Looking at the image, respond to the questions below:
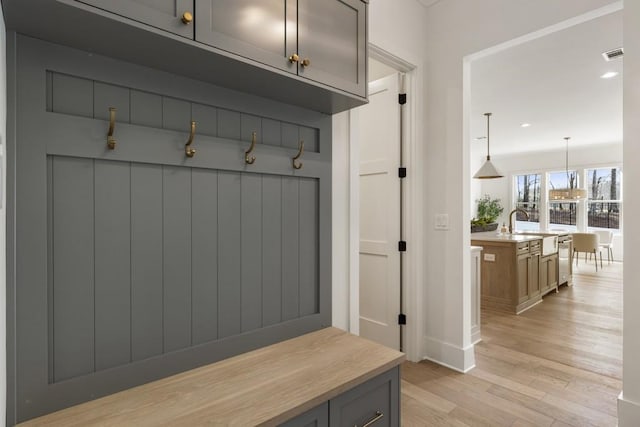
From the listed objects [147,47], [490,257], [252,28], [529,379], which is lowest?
[529,379]

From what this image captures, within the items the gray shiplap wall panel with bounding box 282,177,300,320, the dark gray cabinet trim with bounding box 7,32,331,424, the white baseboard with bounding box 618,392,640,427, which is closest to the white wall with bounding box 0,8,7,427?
the dark gray cabinet trim with bounding box 7,32,331,424

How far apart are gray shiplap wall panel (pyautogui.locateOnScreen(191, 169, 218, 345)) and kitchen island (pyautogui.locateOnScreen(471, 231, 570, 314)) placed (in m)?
3.85

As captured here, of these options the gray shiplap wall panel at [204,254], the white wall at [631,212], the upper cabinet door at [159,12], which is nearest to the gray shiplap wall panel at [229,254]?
the gray shiplap wall panel at [204,254]

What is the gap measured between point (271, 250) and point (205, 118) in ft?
1.99

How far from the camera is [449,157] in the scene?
2602mm

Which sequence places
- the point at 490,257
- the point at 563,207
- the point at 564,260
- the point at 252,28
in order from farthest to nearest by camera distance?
the point at 563,207 → the point at 564,260 → the point at 490,257 → the point at 252,28

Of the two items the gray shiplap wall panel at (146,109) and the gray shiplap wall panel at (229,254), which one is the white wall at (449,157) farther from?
the gray shiplap wall panel at (146,109)

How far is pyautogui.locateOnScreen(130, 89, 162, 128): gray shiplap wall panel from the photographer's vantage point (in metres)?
1.16

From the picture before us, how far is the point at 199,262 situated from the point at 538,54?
3.63 m

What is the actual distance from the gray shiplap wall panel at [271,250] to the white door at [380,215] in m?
1.41

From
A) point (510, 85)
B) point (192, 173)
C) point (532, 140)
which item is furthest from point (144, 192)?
point (532, 140)

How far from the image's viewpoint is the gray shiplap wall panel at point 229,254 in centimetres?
136

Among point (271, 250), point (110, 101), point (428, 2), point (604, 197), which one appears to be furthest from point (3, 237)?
point (604, 197)

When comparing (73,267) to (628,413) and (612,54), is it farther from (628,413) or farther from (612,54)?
(612,54)
